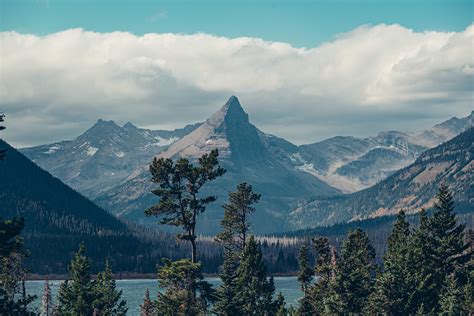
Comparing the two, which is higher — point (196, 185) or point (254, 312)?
point (196, 185)

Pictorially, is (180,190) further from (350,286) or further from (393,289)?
(393,289)

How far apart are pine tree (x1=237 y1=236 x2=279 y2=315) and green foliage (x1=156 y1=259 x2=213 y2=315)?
14345 millimetres

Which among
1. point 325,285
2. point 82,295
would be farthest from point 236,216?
point 82,295

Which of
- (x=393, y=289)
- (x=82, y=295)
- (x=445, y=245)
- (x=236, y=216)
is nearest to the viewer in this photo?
(x=82, y=295)

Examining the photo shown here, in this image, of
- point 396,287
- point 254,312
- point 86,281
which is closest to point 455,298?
point 396,287

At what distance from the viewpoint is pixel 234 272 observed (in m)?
92.1

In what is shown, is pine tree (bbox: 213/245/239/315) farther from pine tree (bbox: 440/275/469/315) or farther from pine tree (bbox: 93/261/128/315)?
pine tree (bbox: 440/275/469/315)

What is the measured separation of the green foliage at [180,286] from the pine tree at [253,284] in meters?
14.3

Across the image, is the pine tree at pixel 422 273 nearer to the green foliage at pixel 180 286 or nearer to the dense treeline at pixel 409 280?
the dense treeline at pixel 409 280

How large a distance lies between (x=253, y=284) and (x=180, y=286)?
1743 cm

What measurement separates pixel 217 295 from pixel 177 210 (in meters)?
12.1

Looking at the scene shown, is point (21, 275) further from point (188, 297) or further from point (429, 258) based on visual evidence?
point (429, 258)

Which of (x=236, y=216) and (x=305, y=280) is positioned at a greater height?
(x=236, y=216)

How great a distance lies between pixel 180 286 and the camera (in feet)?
275
